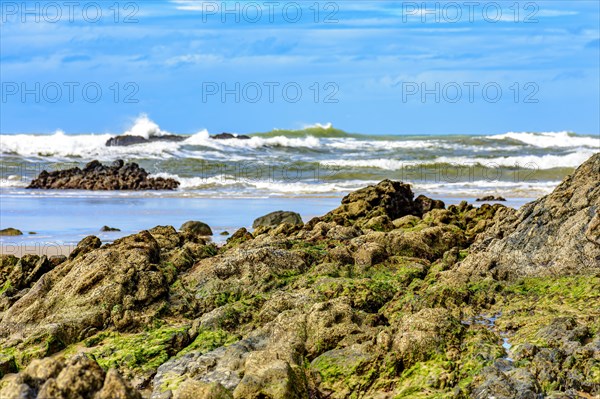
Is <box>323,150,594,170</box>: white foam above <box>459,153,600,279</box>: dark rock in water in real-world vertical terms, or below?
above

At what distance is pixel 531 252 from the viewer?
20.0ft

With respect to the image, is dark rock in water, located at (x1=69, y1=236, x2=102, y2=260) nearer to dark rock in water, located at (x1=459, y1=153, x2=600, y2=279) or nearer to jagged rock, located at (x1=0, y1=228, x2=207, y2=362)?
jagged rock, located at (x1=0, y1=228, x2=207, y2=362)

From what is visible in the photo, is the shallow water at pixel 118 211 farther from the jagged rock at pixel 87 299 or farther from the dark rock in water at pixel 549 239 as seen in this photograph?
the dark rock in water at pixel 549 239

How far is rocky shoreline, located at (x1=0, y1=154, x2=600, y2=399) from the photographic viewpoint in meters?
4.27

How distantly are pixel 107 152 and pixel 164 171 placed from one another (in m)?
8.75

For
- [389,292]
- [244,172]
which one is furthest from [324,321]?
[244,172]

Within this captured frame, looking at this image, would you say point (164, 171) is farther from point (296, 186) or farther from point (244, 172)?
point (296, 186)

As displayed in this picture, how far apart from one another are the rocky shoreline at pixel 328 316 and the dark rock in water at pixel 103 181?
17.4m

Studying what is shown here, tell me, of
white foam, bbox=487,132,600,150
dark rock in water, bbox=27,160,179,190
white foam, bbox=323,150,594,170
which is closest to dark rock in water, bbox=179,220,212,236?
dark rock in water, bbox=27,160,179,190

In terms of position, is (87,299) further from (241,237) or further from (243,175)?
(243,175)

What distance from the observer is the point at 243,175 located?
29.7 metres

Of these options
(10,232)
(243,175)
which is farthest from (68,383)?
(243,175)

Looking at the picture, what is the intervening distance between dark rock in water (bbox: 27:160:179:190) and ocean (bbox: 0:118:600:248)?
967 mm

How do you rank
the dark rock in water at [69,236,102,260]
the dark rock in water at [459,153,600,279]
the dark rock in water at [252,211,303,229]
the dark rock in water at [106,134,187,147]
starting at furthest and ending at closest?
the dark rock in water at [106,134,187,147] → the dark rock in water at [252,211,303,229] → the dark rock in water at [69,236,102,260] → the dark rock in water at [459,153,600,279]
